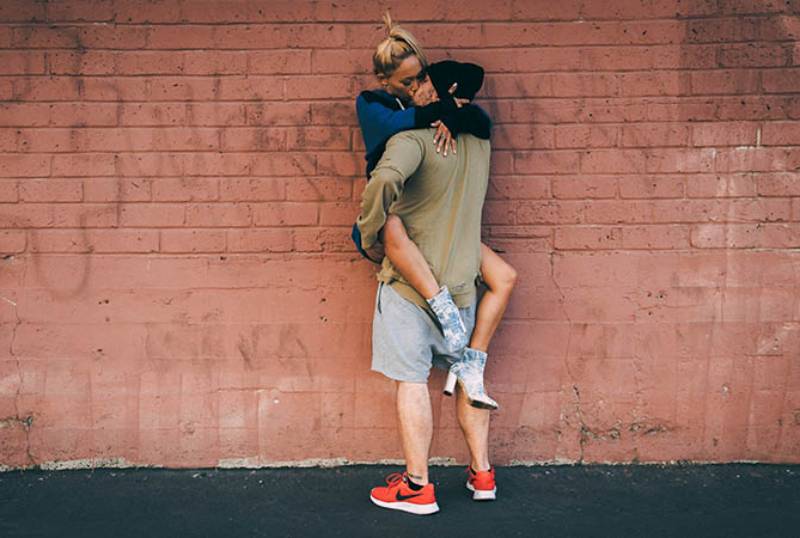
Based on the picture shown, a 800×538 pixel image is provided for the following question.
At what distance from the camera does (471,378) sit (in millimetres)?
3885

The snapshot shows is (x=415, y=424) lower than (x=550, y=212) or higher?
lower

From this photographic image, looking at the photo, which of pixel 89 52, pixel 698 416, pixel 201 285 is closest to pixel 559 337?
pixel 698 416

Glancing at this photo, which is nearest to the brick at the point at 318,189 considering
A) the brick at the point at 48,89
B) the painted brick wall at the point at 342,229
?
the painted brick wall at the point at 342,229

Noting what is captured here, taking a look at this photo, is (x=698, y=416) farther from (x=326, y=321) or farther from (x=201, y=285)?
(x=201, y=285)

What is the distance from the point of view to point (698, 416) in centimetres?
440

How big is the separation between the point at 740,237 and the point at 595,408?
3.96ft

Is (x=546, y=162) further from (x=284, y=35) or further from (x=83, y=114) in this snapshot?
(x=83, y=114)

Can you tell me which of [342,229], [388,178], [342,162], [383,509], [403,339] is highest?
[342,162]

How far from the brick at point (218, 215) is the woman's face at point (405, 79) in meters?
1.05

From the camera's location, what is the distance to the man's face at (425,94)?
3832 mm

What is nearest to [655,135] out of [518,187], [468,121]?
[518,187]

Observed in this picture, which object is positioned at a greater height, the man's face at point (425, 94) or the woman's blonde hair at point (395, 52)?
the woman's blonde hair at point (395, 52)

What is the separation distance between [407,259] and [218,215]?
3.85ft

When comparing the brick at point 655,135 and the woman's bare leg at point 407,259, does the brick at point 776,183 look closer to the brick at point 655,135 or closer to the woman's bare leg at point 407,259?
the brick at point 655,135
